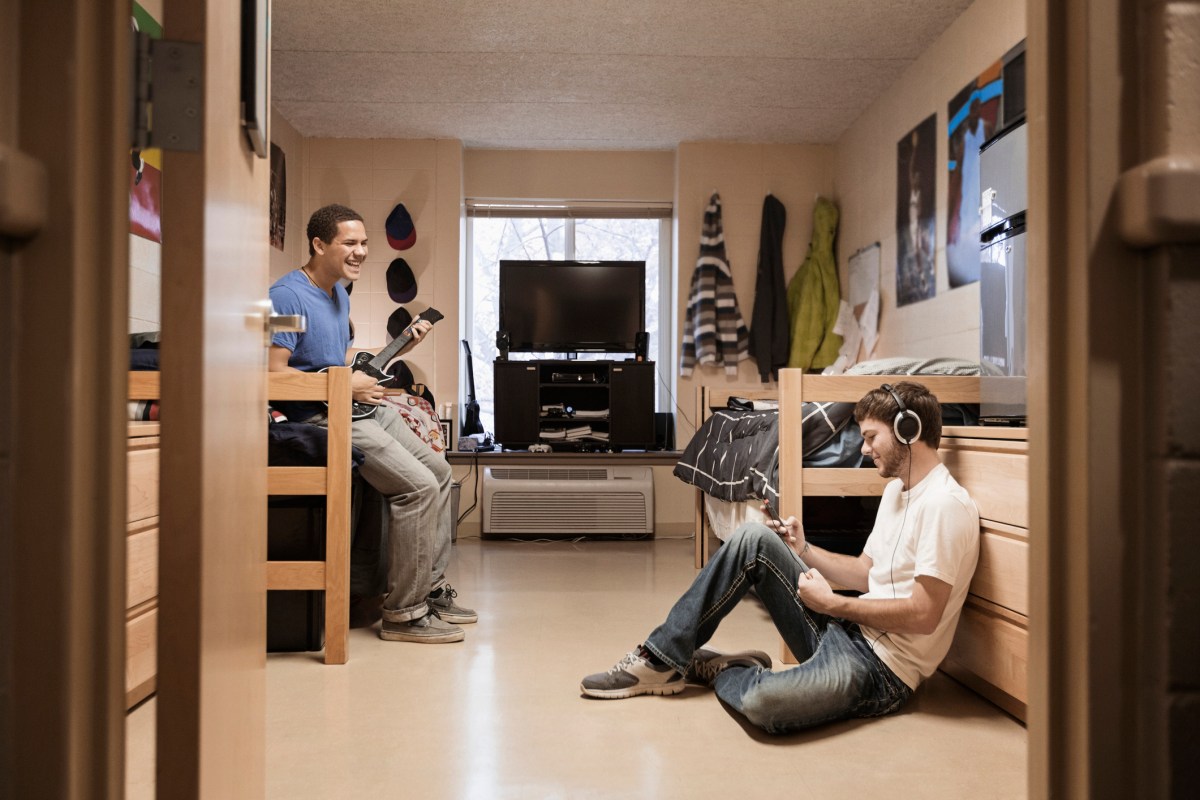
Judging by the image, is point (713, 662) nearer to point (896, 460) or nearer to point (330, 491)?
point (896, 460)

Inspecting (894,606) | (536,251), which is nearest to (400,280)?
(536,251)

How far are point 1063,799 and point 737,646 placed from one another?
2019 mm

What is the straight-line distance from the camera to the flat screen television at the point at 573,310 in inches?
219

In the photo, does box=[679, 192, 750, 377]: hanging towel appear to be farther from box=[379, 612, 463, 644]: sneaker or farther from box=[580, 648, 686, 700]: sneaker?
box=[580, 648, 686, 700]: sneaker

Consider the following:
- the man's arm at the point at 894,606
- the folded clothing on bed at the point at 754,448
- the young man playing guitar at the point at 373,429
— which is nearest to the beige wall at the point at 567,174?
the folded clothing on bed at the point at 754,448

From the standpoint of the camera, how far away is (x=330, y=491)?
255 centimetres

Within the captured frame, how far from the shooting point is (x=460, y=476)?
210 inches

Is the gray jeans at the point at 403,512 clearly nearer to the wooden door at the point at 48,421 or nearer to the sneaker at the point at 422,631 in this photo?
the sneaker at the point at 422,631

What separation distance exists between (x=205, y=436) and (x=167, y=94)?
0.97 feet

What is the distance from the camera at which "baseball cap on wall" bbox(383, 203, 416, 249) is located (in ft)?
17.5

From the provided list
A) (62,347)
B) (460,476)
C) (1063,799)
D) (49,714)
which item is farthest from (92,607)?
(460,476)

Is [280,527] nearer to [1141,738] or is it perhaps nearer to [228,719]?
[228,719]

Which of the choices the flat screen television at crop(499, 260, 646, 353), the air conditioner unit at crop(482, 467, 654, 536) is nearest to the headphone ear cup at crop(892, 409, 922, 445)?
the air conditioner unit at crop(482, 467, 654, 536)

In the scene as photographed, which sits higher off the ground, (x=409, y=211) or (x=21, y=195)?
(x=409, y=211)
